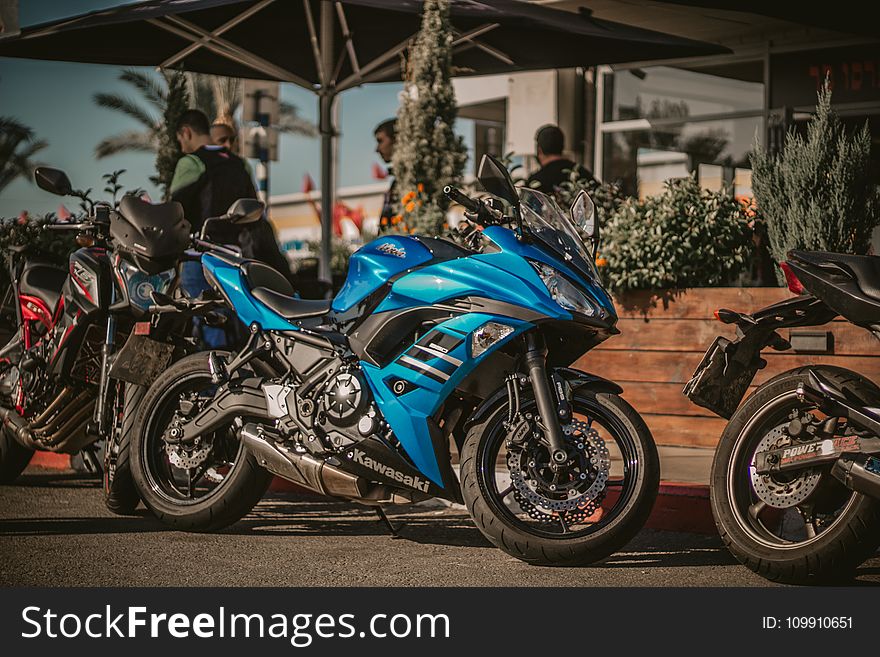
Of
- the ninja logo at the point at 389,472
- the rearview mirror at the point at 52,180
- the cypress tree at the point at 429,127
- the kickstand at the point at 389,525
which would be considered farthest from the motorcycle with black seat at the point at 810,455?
the cypress tree at the point at 429,127

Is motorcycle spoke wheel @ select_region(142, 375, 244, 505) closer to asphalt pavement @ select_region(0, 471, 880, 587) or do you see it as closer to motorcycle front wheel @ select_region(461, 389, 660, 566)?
asphalt pavement @ select_region(0, 471, 880, 587)

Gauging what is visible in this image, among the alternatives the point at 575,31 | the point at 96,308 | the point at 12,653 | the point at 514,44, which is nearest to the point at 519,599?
the point at 12,653

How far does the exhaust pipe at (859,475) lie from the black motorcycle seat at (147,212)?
10.8 feet

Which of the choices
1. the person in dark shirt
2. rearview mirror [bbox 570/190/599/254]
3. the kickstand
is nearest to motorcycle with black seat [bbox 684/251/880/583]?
rearview mirror [bbox 570/190/599/254]

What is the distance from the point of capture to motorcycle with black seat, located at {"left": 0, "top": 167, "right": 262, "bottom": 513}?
218 inches

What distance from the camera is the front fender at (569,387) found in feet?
14.1

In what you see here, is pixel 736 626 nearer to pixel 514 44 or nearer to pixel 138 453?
pixel 138 453

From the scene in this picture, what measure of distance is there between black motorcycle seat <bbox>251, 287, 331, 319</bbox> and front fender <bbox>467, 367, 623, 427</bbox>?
0.89 meters

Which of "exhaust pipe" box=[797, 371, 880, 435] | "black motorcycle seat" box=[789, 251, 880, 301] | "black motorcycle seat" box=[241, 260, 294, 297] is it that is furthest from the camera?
"black motorcycle seat" box=[241, 260, 294, 297]

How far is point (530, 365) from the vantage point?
4.29 m

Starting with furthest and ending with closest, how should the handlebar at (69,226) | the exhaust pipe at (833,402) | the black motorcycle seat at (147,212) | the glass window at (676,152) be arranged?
the glass window at (676,152), the handlebar at (69,226), the black motorcycle seat at (147,212), the exhaust pipe at (833,402)

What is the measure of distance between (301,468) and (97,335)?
1788 mm

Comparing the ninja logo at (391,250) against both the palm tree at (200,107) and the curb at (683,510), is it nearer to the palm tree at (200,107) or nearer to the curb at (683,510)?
the curb at (683,510)

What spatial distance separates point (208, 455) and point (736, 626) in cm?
255
